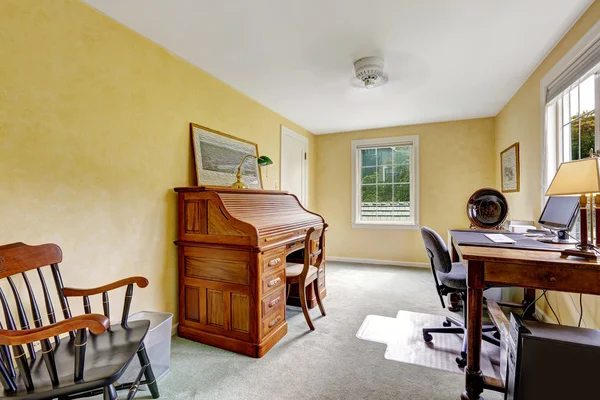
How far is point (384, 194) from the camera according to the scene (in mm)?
4984

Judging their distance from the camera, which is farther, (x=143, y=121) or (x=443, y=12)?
(x=143, y=121)

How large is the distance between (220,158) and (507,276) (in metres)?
2.48

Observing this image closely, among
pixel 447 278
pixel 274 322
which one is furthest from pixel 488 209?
pixel 274 322

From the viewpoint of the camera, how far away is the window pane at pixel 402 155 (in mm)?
4785

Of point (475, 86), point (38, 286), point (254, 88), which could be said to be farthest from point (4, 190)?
point (475, 86)

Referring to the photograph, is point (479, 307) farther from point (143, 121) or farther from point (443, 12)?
point (143, 121)

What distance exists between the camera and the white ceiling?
1812 mm

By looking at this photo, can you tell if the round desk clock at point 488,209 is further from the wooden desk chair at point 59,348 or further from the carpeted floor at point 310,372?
the wooden desk chair at point 59,348

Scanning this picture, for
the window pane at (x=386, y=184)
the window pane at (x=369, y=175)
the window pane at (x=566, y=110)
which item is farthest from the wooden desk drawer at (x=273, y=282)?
the window pane at (x=369, y=175)

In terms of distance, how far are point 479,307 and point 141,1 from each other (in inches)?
106

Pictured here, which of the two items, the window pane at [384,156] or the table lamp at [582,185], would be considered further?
the window pane at [384,156]

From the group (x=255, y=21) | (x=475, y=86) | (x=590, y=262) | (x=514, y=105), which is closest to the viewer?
(x=590, y=262)

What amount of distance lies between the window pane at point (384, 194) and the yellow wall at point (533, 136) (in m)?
1.70

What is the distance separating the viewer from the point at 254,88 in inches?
123
